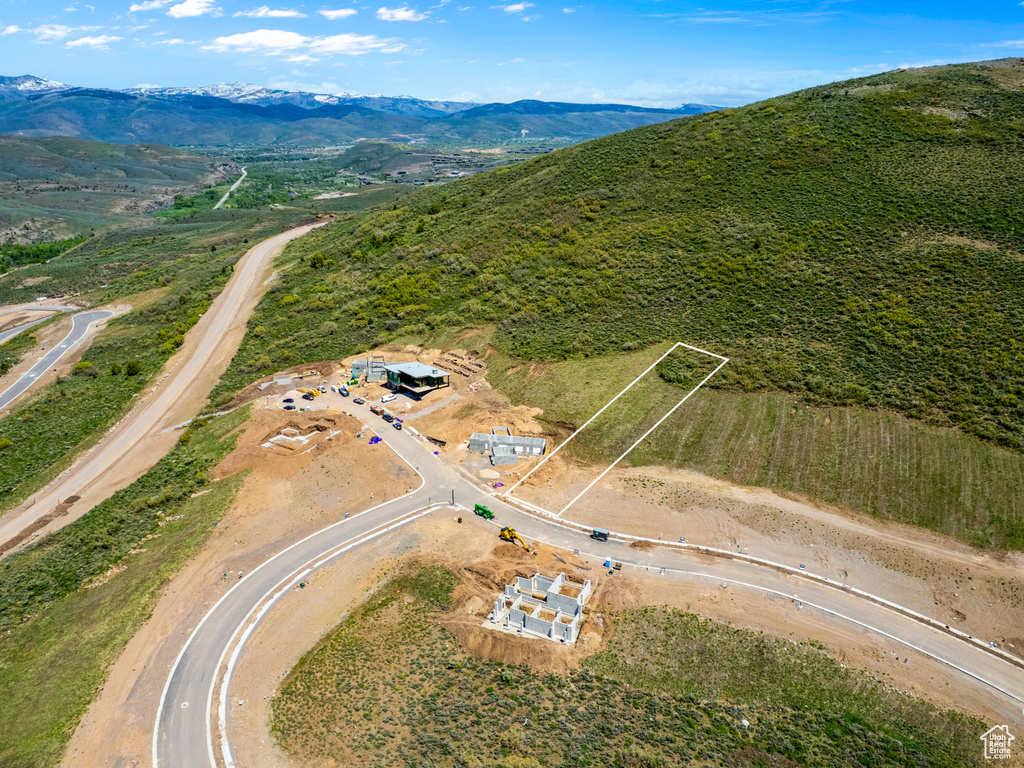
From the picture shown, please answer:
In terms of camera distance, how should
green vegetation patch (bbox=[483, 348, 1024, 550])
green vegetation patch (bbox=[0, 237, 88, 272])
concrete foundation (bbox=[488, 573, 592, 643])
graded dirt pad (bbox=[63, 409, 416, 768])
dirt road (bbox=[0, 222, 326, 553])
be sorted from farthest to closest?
green vegetation patch (bbox=[0, 237, 88, 272]) < dirt road (bbox=[0, 222, 326, 553]) < green vegetation patch (bbox=[483, 348, 1024, 550]) < concrete foundation (bbox=[488, 573, 592, 643]) < graded dirt pad (bbox=[63, 409, 416, 768])

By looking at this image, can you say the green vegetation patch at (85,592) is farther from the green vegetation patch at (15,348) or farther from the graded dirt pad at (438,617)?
the green vegetation patch at (15,348)

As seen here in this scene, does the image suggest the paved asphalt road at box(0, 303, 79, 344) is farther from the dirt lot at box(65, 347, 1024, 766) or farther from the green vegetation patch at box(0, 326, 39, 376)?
the dirt lot at box(65, 347, 1024, 766)

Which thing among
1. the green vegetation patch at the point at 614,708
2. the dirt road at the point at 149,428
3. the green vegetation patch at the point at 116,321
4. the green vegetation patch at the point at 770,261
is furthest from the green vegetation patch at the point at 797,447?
the green vegetation patch at the point at 116,321

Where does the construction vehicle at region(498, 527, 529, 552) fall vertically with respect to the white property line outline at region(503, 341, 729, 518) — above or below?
below

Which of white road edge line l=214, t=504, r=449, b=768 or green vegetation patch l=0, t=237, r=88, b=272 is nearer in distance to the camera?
white road edge line l=214, t=504, r=449, b=768

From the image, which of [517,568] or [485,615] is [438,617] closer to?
[485,615]

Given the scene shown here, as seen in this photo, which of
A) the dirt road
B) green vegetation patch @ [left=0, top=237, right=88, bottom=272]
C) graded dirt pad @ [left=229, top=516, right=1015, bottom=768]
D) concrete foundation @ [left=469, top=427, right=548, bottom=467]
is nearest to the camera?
graded dirt pad @ [left=229, top=516, right=1015, bottom=768]

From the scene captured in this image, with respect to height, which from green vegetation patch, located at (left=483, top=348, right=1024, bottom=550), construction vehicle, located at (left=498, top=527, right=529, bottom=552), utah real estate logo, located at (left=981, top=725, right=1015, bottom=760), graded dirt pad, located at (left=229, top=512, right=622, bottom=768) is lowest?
utah real estate logo, located at (left=981, top=725, right=1015, bottom=760)

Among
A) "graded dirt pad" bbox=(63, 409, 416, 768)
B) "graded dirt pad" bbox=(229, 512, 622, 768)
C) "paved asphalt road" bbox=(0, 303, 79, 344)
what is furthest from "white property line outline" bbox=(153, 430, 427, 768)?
"paved asphalt road" bbox=(0, 303, 79, 344)
